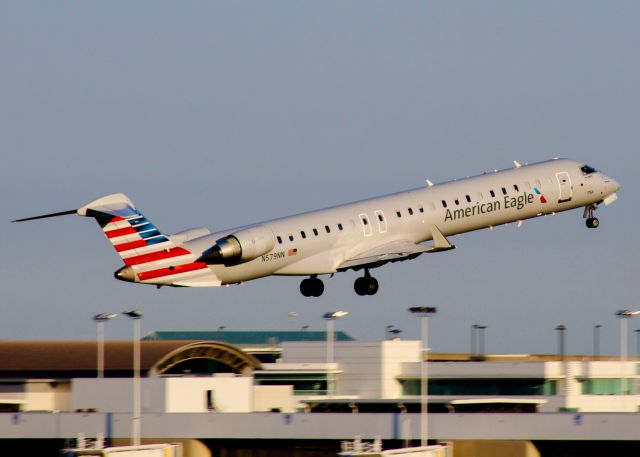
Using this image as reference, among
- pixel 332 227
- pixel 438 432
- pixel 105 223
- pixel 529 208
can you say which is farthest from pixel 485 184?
pixel 105 223

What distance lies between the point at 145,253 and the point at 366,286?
10.0 metres

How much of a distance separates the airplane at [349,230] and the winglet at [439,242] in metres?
0.04

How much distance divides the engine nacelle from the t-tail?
94 centimetres

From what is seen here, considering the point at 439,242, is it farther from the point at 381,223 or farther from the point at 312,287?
the point at 312,287

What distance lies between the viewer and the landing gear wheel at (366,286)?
193 feet

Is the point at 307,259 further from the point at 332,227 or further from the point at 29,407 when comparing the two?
the point at 29,407

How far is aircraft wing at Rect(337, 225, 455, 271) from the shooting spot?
56.4m

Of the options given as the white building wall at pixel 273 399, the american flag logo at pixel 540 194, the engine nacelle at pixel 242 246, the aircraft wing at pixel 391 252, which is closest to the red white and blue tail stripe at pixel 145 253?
the engine nacelle at pixel 242 246

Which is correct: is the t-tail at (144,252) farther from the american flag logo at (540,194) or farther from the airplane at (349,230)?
the american flag logo at (540,194)

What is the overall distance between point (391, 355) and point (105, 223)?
2612cm

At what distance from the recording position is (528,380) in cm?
7619

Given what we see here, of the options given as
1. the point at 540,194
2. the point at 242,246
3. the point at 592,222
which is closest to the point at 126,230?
the point at 242,246

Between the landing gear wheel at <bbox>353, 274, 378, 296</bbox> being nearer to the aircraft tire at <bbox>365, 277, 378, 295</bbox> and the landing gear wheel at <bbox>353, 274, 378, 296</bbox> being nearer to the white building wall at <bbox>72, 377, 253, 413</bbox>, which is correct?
the aircraft tire at <bbox>365, 277, 378, 295</bbox>

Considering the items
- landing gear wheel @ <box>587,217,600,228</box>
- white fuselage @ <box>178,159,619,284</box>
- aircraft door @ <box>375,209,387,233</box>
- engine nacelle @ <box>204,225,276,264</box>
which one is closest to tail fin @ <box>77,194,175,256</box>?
white fuselage @ <box>178,159,619,284</box>
